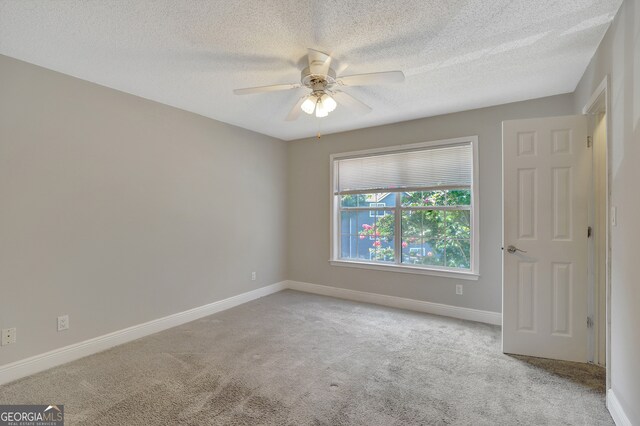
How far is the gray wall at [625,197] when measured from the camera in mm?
1601

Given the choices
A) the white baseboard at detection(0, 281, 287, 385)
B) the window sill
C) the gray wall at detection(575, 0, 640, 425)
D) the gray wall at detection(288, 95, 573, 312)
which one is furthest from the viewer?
the window sill

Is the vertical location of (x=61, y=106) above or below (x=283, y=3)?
below

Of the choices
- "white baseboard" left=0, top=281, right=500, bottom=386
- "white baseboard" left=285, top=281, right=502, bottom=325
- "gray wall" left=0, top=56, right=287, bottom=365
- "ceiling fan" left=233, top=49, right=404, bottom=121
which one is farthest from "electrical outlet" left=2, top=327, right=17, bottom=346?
"white baseboard" left=285, top=281, right=502, bottom=325

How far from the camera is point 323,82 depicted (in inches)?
91.7

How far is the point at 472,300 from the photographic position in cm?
354

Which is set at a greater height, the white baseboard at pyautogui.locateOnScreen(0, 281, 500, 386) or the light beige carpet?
the white baseboard at pyautogui.locateOnScreen(0, 281, 500, 386)

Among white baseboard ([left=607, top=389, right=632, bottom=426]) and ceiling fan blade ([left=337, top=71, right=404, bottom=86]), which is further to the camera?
ceiling fan blade ([left=337, top=71, right=404, bottom=86])

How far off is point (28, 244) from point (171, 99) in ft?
5.96

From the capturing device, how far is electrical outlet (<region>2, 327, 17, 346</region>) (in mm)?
2244

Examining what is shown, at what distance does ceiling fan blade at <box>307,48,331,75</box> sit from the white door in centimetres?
175

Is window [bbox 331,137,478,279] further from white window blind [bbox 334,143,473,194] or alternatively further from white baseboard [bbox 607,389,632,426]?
white baseboard [bbox 607,389,632,426]

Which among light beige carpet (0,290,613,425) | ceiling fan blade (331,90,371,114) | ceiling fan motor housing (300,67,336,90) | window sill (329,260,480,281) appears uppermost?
ceiling fan motor housing (300,67,336,90)

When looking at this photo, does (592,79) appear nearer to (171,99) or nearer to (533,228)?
(533,228)

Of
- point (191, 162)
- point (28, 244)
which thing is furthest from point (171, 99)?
point (28, 244)
